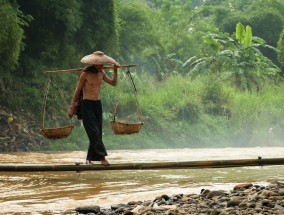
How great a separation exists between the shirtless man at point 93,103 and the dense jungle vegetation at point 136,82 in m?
6.15

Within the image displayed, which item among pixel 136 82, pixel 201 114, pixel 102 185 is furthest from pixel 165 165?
pixel 136 82

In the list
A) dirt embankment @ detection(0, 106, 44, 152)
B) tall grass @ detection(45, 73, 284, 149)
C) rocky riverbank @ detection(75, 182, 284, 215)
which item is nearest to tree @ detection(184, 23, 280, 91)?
tall grass @ detection(45, 73, 284, 149)

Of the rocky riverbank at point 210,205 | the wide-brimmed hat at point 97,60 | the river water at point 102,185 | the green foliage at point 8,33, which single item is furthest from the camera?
the green foliage at point 8,33

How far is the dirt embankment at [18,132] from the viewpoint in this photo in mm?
14358

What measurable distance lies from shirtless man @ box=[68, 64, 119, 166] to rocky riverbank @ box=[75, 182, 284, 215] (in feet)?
5.42

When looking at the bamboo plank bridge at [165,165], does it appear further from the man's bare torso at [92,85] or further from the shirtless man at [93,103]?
the man's bare torso at [92,85]

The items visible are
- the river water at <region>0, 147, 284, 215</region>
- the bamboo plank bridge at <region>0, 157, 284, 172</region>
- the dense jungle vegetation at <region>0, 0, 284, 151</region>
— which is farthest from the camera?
the dense jungle vegetation at <region>0, 0, 284, 151</region>

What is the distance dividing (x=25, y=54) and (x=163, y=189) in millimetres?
10075

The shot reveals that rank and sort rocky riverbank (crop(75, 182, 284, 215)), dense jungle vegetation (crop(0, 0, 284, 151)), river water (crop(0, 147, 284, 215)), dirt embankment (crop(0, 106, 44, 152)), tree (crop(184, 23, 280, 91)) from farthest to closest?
tree (crop(184, 23, 280, 91))
dense jungle vegetation (crop(0, 0, 284, 151))
dirt embankment (crop(0, 106, 44, 152))
river water (crop(0, 147, 284, 215))
rocky riverbank (crop(75, 182, 284, 215))

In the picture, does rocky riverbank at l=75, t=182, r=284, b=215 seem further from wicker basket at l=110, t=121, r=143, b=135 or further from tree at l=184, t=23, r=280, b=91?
tree at l=184, t=23, r=280, b=91

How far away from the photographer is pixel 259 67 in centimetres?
2375

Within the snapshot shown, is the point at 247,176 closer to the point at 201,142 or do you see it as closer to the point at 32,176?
the point at 32,176

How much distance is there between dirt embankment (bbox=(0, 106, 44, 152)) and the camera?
1436cm

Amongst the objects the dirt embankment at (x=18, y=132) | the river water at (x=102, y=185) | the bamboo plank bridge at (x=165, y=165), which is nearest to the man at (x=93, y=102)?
the bamboo plank bridge at (x=165, y=165)
